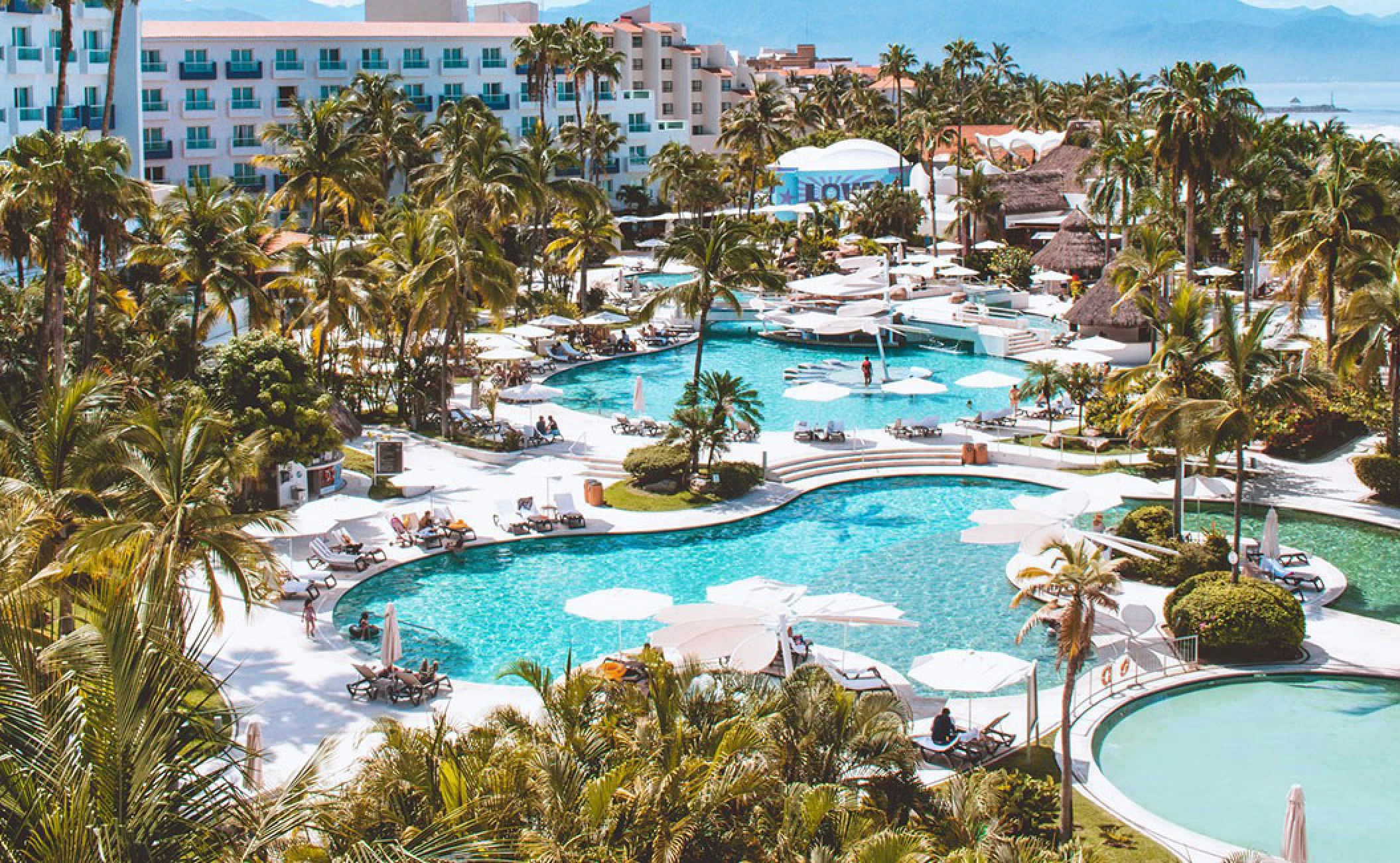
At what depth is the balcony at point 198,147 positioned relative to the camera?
76438 mm

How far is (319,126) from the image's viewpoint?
146 feet

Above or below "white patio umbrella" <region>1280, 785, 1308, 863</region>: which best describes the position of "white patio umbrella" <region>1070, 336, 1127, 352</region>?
above

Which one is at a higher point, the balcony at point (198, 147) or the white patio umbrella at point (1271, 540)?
the balcony at point (198, 147)

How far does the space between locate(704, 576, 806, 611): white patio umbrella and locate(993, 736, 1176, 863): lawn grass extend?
4808mm

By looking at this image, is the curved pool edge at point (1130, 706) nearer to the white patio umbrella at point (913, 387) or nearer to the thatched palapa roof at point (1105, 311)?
the white patio umbrella at point (913, 387)

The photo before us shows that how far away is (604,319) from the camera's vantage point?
57.1m

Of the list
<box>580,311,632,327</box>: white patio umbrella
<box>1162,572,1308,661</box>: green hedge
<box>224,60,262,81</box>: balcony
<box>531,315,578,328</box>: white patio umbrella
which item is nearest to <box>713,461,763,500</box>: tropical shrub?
<box>1162,572,1308,661</box>: green hedge

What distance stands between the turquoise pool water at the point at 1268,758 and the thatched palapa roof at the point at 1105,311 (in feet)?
92.9

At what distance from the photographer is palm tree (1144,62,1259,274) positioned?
42406 millimetres

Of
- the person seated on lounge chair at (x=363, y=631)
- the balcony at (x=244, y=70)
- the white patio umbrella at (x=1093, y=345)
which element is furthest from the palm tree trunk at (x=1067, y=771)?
the balcony at (x=244, y=70)

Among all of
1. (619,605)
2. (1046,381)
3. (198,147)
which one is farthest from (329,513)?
(198,147)

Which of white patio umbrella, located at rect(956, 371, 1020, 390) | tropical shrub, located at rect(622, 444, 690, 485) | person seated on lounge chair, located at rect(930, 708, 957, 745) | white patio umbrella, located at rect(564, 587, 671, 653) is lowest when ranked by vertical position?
person seated on lounge chair, located at rect(930, 708, 957, 745)

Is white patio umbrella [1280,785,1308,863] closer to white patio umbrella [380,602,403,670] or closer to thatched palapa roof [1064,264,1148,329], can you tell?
white patio umbrella [380,602,403,670]

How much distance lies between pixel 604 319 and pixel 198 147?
107ft
